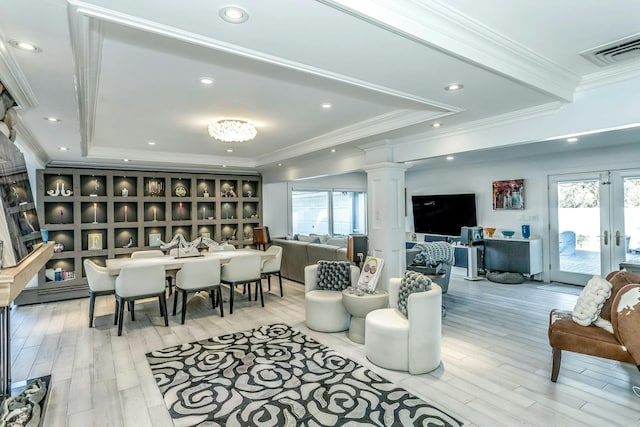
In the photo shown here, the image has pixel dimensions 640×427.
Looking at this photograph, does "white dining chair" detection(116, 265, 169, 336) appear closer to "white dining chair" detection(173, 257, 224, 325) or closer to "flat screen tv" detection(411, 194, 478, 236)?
"white dining chair" detection(173, 257, 224, 325)

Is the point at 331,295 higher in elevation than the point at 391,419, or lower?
higher

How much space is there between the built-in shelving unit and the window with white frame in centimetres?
139

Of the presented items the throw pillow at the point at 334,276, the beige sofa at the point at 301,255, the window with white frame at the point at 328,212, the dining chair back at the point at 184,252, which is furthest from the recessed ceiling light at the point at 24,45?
the window with white frame at the point at 328,212

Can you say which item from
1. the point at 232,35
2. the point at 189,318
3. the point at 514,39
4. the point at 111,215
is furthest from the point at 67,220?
the point at 514,39

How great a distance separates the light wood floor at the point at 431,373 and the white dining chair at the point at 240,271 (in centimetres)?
45

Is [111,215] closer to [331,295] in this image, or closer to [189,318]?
[189,318]

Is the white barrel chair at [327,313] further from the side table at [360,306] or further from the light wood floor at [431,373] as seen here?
the side table at [360,306]

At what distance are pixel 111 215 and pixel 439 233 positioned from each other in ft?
24.0

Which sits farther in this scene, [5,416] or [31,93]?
[31,93]

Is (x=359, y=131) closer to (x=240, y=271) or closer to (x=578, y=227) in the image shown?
(x=240, y=271)

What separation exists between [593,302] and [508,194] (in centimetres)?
491

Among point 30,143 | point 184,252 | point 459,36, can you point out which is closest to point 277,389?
point 459,36

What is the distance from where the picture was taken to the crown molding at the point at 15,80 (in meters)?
1.95

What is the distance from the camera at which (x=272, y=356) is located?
3.55 m
